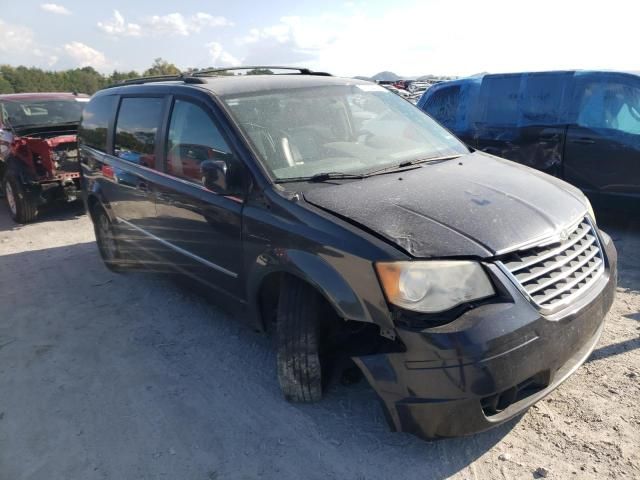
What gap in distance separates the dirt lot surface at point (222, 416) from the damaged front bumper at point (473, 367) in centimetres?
35

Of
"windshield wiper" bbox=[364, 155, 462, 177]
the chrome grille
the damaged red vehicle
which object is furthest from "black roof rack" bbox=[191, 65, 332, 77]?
the damaged red vehicle

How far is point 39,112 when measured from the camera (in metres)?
8.27

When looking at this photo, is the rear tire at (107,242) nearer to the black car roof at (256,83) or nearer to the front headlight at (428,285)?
the black car roof at (256,83)

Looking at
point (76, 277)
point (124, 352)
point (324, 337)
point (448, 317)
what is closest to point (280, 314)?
point (324, 337)

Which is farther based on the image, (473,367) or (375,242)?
(375,242)

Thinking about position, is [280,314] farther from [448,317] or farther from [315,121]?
[315,121]

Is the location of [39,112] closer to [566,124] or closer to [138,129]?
[138,129]

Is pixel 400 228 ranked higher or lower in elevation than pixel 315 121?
lower

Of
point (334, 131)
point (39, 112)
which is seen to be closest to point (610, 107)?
point (334, 131)

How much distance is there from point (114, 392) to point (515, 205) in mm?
2635

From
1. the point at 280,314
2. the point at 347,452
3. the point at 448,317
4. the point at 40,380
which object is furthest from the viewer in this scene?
the point at 40,380

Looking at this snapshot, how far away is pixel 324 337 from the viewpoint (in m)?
2.65

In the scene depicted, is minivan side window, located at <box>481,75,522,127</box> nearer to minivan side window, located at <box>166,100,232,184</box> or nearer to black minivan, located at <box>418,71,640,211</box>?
black minivan, located at <box>418,71,640,211</box>

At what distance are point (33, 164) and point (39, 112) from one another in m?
1.49
